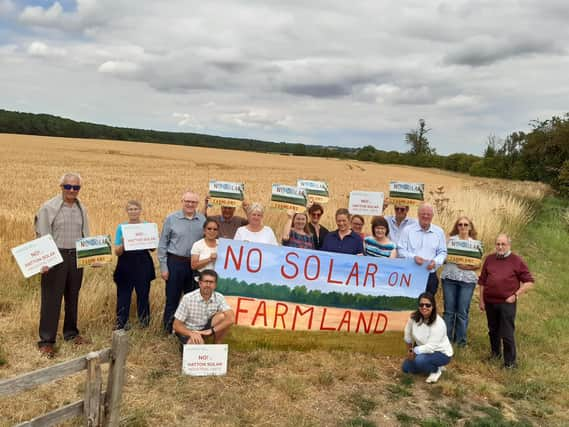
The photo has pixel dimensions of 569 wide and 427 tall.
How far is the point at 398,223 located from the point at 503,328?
2072mm

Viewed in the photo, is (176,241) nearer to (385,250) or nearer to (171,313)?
(171,313)

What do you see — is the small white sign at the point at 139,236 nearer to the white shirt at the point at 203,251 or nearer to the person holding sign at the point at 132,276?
the person holding sign at the point at 132,276

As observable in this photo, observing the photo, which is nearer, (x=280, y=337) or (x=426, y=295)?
(x=426, y=295)

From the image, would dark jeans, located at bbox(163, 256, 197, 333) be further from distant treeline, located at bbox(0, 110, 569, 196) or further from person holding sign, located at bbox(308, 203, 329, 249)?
distant treeline, located at bbox(0, 110, 569, 196)

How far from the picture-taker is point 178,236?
640 centimetres

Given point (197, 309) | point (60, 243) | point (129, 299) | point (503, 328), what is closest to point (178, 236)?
point (197, 309)

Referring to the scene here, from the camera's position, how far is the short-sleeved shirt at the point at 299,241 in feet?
22.5

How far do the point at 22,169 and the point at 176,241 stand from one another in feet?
78.5

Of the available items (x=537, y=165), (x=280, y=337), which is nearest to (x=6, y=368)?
(x=280, y=337)

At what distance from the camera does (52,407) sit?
4.88 metres

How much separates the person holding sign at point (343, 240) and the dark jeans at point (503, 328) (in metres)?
1.92

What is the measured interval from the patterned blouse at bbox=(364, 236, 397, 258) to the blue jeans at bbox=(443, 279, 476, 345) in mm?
1009

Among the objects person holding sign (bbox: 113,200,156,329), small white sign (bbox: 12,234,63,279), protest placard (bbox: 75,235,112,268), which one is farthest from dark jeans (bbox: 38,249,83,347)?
person holding sign (bbox: 113,200,156,329)

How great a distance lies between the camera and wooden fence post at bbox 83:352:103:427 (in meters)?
3.80
